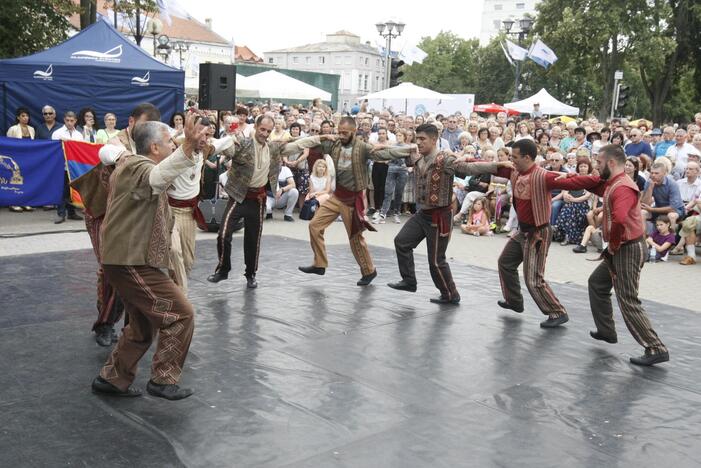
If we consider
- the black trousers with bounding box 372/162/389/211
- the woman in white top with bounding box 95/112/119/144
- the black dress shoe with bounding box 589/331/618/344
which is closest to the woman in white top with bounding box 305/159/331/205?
the black trousers with bounding box 372/162/389/211

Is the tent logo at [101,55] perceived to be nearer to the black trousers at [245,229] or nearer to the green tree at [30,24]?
the green tree at [30,24]

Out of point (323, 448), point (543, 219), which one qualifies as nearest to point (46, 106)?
point (543, 219)

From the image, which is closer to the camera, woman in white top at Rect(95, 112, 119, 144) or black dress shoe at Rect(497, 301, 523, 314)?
black dress shoe at Rect(497, 301, 523, 314)

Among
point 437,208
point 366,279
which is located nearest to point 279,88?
point 366,279

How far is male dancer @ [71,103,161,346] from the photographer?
Answer: 17.2 ft

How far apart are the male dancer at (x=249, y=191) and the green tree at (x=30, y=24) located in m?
9.66

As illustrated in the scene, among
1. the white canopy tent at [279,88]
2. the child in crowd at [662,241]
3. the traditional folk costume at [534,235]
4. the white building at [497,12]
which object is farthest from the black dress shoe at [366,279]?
the white building at [497,12]

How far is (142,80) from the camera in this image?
13.6m

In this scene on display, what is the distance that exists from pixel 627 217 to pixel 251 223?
11.5 ft

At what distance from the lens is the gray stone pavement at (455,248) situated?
889 cm

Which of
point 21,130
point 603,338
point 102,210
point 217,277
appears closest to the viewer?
point 102,210

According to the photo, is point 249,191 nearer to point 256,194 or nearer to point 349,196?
point 256,194

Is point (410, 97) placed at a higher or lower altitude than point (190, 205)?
higher

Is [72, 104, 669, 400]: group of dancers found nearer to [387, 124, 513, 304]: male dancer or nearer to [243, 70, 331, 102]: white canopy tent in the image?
[387, 124, 513, 304]: male dancer
